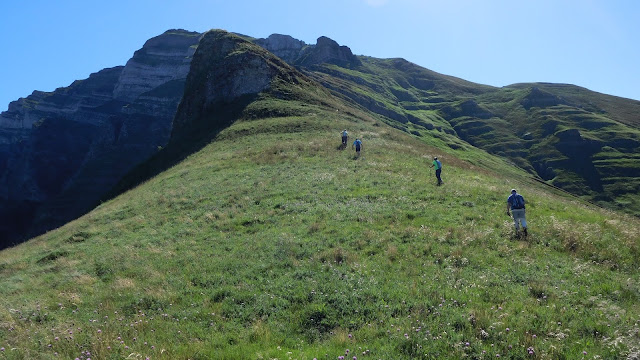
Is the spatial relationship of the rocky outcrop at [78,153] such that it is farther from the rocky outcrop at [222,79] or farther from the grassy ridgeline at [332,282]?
the grassy ridgeline at [332,282]

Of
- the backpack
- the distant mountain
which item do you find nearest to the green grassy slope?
the distant mountain

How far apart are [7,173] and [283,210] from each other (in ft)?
658

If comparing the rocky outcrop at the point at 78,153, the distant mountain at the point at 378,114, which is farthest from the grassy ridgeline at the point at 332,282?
the rocky outcrop at the point at 78,153

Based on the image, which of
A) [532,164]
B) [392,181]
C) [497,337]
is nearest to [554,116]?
[532,164]

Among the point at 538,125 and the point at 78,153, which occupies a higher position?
the point at 538,125

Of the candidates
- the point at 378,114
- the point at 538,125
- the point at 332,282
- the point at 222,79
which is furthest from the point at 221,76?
the point at 538,125

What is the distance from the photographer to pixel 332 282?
428 inches

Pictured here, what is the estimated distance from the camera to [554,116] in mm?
152375

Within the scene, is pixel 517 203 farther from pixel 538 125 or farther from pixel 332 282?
pixel 538 125

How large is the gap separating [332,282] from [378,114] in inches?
4663

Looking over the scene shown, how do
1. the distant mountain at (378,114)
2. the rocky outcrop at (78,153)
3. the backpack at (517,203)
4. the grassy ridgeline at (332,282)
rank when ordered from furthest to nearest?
the rocky outcrop at (78,153) < the distant mountain at (378,114) < the backpack at (517,203) < the grassy ridgeline at (332,282)

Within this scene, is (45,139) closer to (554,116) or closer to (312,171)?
(312,171)

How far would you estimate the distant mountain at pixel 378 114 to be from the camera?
109188mm

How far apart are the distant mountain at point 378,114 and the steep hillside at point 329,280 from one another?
179 feet
